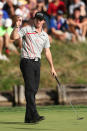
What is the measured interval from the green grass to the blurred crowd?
26 centimetres

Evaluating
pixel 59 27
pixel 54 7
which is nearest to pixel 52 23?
pixel 59 27

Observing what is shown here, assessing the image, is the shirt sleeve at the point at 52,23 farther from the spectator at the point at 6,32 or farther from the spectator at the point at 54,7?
the spectator at the point at 6,32

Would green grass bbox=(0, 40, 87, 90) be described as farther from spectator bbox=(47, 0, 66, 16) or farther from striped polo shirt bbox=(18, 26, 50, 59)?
striped polo shirt bbox=(18, 26, 50, 59)

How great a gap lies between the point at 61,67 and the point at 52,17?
1890mm

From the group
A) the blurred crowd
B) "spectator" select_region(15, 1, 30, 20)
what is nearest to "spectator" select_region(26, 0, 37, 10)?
the blurred crowd

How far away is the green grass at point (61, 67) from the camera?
Answer: 1526 cm

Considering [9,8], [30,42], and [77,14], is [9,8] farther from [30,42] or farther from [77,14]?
[30,42]

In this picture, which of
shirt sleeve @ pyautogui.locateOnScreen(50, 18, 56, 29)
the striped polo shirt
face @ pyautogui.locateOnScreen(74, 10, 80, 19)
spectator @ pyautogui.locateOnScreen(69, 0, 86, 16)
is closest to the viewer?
the striped polo shirt

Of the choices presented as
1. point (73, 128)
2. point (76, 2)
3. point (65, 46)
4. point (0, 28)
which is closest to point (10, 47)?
point (0, 28)

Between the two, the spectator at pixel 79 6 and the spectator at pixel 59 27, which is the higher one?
the spectator at pixel 79 6

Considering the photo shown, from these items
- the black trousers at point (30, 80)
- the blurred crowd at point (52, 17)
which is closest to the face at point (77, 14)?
the blurred crowd at point (52, 17)

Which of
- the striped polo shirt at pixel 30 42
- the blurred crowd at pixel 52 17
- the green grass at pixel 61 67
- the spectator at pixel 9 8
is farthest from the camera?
the spectator at pixel 9 8

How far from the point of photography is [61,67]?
16125 mm

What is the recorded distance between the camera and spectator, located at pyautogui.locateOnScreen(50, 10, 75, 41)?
16645 mm
